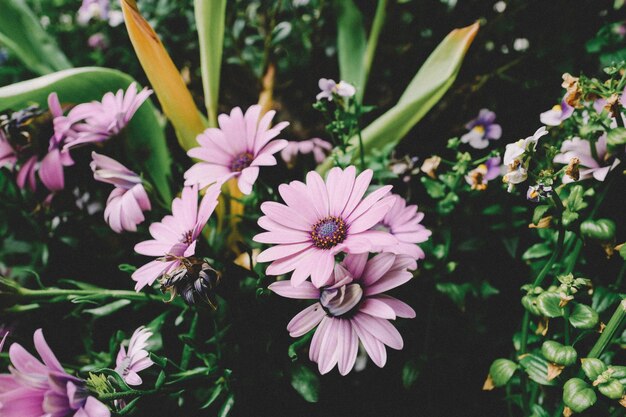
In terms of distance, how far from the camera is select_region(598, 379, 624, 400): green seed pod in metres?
0.36

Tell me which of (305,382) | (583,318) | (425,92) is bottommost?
(305,382)

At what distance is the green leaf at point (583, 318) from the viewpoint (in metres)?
0.39

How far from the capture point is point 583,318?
1.31 ft

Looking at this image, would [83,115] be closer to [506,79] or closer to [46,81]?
[46,81]

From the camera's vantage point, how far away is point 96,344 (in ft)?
2.06

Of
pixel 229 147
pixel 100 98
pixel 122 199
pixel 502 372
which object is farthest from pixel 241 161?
pixel 502 372

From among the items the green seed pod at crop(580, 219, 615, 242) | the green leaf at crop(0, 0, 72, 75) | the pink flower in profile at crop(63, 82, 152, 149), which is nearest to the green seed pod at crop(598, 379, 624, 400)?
the green seed pod at crop(580, 219, 615, 242)

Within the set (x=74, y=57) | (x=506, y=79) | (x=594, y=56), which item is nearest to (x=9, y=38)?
(x=74, y=57)

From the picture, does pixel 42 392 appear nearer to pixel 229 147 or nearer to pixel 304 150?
pixel 229 147

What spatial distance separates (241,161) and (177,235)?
0.37 feet

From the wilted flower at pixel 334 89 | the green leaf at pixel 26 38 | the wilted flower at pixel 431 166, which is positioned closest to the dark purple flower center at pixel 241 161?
the wilted flower at pixel 334 89

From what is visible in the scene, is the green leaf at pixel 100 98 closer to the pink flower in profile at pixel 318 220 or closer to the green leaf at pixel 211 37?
the green leaf at pixel 211 37

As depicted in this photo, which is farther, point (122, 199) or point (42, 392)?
point (122, 199)

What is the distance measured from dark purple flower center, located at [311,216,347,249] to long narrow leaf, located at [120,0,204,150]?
28cm
